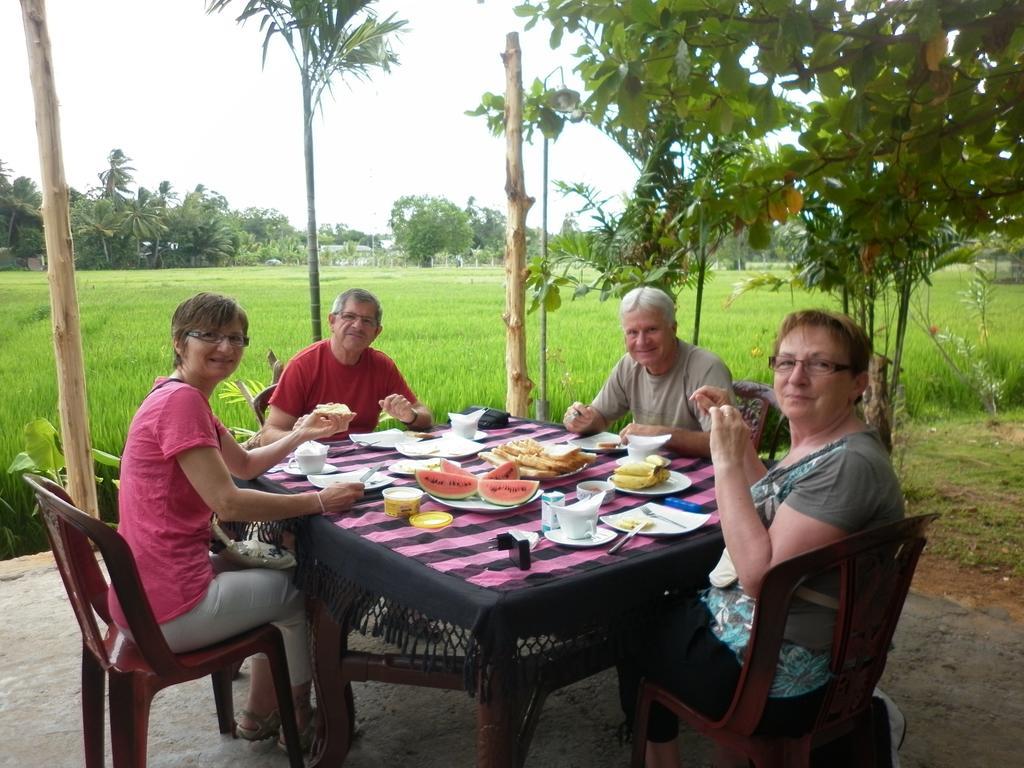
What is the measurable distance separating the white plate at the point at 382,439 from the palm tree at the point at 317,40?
6.90ft

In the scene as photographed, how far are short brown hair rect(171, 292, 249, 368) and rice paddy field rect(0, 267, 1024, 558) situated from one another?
8.86ft

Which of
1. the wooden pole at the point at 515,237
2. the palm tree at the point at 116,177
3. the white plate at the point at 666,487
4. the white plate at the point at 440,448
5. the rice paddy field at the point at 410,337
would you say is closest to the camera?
the white plate at the point at 666,487

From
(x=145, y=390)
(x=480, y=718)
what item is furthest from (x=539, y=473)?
(x=145, y=390)

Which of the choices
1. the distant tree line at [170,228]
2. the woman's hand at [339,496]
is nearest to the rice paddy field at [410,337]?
the distant tree line at [170,228]

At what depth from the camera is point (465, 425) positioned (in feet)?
9.80

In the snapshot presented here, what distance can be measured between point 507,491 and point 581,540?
1.18 ft

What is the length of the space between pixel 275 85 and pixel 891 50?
12.1ft

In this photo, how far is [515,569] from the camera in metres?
1.63

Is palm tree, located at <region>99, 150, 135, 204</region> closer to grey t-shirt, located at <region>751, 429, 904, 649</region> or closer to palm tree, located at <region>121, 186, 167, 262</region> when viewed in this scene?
palm tree, located at <region>121, 186, 167, 262</region>

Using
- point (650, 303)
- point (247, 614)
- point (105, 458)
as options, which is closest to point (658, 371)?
point (650, 303)

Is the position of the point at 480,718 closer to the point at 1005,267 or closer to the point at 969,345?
the point at 969,345

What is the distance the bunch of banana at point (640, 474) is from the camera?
2.21 m

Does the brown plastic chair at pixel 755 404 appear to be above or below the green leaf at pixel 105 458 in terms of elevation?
above

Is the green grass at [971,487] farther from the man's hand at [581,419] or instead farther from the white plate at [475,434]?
the white plate at [475,434]
